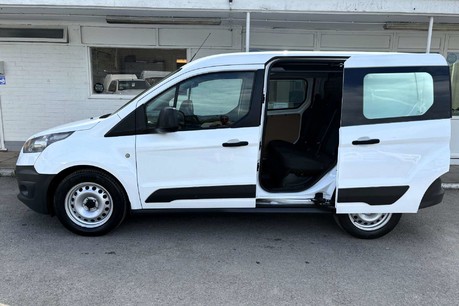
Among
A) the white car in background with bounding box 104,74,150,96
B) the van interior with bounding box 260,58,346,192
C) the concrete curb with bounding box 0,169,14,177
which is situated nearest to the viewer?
the van interior with bounding box 260,58,346,192

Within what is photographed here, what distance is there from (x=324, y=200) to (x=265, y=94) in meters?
1.33

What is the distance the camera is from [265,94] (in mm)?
3904

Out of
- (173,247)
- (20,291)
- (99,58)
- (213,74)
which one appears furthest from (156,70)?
(20,291)

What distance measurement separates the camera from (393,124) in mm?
3807

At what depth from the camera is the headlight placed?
3.96 metres

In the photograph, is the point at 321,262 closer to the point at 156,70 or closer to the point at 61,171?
the point at 61,171

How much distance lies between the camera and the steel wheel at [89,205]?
399cm

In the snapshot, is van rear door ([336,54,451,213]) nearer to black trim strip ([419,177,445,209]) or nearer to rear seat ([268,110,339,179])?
black trim strip ([419,177,445,209])

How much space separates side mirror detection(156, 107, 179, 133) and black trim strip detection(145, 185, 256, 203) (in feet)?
2.21

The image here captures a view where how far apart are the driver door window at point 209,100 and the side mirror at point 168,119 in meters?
0.14

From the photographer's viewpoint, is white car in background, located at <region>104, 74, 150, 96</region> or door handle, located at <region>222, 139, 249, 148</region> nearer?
door handle, located at <region>222, 139, 249, 148</region>

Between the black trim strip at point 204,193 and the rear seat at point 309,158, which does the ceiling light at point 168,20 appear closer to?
the rear seat at point 309,158

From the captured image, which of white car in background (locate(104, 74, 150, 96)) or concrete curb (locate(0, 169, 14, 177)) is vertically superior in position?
white car in background (locate(104, 74, 150, 96))

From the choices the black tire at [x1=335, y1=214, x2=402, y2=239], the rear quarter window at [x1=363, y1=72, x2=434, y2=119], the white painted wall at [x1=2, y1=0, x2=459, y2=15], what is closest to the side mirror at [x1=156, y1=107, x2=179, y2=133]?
the rear quarter window at [x1=363, y1=72, x2=434, y2=119]
